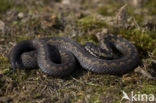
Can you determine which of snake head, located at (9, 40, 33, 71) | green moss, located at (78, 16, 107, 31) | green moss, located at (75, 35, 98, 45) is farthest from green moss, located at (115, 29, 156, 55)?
snake head, located at (9, 40, 33, 71)

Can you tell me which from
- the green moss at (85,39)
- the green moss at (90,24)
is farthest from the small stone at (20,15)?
the green moss at (85,39)

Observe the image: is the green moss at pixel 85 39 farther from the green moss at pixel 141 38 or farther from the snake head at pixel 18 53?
the snake head at pixel 18 53

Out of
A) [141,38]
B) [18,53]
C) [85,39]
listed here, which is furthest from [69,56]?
[141,38]

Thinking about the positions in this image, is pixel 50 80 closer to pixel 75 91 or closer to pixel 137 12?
pixel 75 91

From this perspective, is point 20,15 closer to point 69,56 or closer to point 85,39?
point 85,39

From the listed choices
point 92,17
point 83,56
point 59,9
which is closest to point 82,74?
point 83,56

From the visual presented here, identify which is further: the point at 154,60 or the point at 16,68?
the point at 154,60

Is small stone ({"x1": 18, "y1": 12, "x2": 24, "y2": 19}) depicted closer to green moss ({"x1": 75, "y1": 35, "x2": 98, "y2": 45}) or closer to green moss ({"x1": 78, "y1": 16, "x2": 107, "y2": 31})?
green moss ({"x1": 78, "y1": 16, "x2": 107, "y2": 31})
